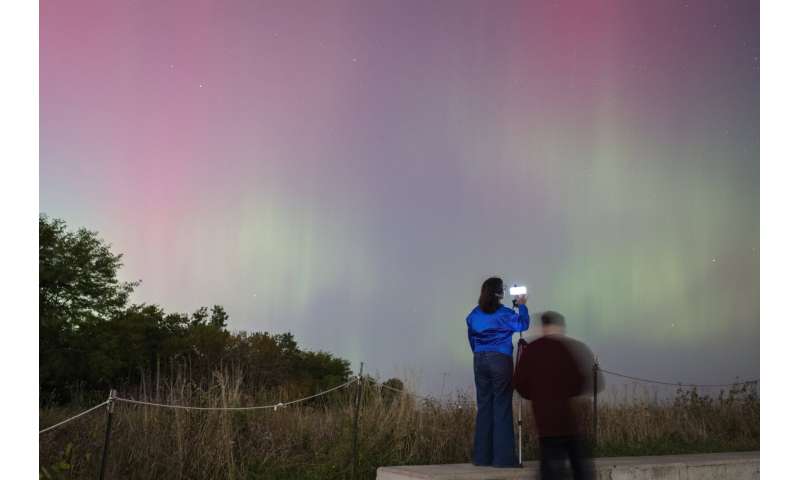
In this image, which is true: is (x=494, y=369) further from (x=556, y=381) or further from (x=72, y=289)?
(x=72, y=289)

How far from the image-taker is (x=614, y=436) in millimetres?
11312

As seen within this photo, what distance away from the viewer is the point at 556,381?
622 cm

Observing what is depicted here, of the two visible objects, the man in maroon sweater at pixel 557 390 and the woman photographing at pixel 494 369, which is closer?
the man in maroon sweater at pixel 557 390

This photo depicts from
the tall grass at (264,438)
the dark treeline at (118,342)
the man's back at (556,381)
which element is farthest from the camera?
the dark treeline at (118,342)

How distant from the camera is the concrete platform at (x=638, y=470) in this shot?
7.05m

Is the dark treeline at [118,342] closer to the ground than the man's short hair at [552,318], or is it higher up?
closer to the ground

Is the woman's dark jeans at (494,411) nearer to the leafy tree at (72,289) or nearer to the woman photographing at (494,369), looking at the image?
the woman photographing at (494,369)

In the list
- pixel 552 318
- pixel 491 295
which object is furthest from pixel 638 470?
pixel 552 318

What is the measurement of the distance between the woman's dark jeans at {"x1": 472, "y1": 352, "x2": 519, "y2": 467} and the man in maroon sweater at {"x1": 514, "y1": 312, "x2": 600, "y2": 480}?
1.08 m

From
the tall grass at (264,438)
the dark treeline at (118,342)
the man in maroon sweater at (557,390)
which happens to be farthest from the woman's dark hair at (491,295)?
the dark treeline at (118,342)
